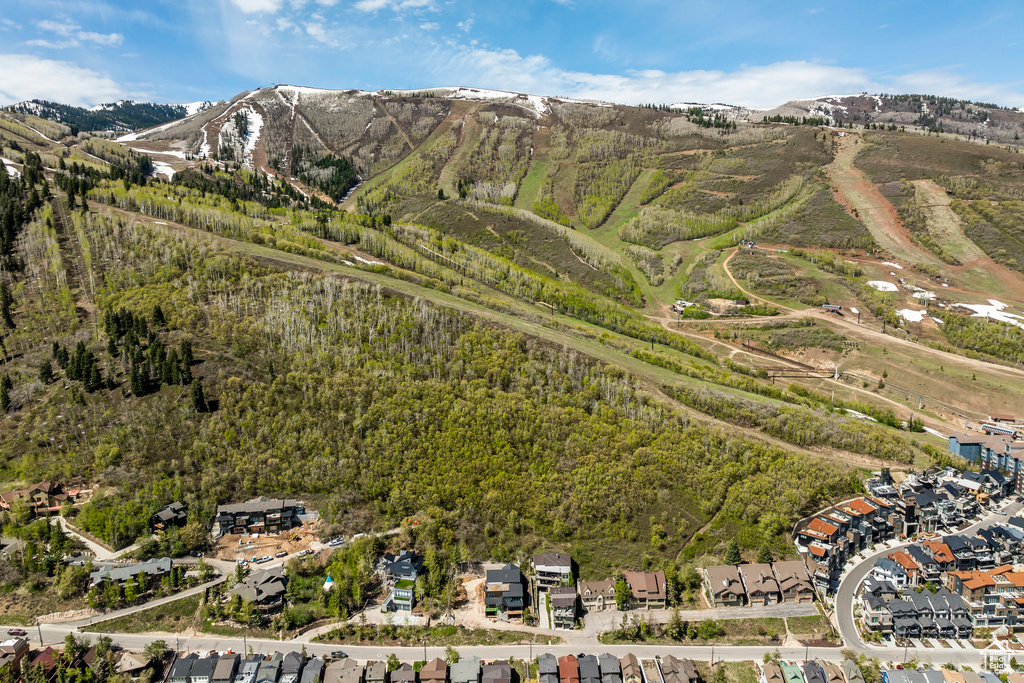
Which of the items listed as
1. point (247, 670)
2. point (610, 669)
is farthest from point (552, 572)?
point (247, 670)

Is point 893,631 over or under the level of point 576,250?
under

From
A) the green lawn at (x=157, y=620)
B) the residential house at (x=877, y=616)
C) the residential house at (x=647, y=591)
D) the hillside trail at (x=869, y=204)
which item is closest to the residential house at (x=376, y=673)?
the green lawn at (x=157, y=620)

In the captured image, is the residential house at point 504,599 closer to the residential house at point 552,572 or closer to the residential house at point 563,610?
the residential house at point 552,572

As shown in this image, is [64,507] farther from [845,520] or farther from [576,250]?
[576,250]

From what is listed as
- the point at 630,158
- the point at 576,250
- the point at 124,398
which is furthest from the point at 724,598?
the point at 630,158

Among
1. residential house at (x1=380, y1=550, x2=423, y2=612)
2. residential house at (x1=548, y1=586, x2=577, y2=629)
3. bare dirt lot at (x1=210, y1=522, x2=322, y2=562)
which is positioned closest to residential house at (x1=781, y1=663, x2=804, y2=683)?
residential house at (x1=548, y1=586, x2=577, y2=629)

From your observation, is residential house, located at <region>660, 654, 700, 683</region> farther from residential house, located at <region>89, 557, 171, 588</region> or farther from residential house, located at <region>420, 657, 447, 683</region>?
residential house, located at <region>89, 557, 171, 588</region>
